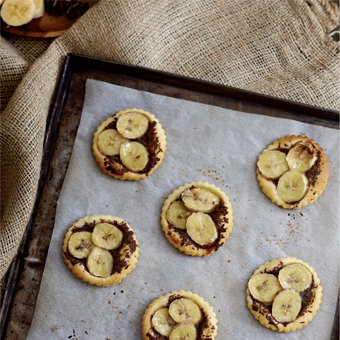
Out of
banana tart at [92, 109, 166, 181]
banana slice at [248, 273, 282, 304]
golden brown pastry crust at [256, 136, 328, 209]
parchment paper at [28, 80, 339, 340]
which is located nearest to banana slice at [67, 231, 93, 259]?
parchment paper at [28, 80, 339, 340]

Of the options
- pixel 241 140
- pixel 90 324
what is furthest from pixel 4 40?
pixel 90 324

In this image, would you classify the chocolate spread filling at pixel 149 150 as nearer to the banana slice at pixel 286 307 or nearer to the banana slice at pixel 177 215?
the banana slice at pixel 177 215

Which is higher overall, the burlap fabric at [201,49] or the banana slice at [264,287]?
the burlap fabric at [201,49]

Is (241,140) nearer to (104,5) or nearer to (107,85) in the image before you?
(107,85)

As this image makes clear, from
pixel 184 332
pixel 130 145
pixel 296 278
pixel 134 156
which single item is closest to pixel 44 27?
pixel 130 145

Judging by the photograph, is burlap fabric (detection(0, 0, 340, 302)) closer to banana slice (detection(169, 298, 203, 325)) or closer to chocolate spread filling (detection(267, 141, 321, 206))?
chocolate spread filling (detection(267, 141, 321, 206))

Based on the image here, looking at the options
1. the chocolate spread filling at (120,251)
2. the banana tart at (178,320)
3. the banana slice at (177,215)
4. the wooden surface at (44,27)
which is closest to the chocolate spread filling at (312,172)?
the banana slice at (177,215)
